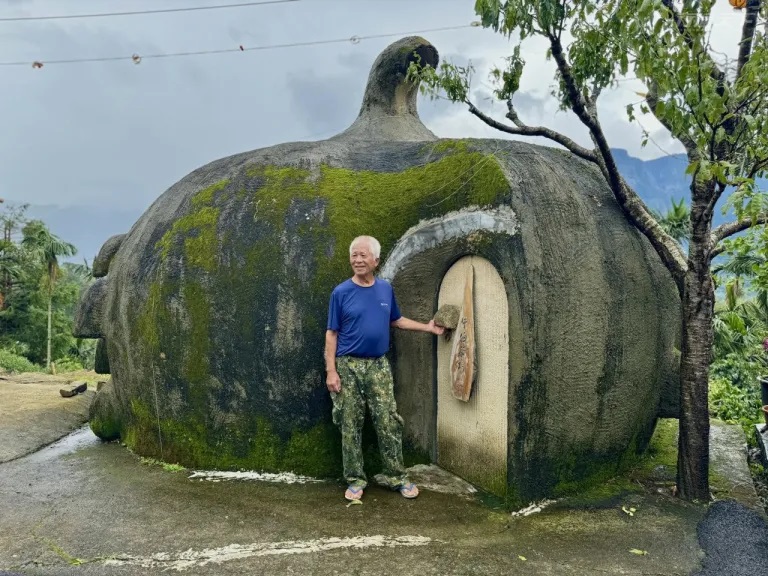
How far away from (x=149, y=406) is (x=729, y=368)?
946 centimetres

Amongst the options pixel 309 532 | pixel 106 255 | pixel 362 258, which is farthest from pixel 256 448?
pixel 106 255

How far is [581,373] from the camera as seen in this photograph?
4328 mm

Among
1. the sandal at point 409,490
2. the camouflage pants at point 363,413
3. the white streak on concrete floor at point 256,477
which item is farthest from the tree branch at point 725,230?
the white streak on concrete floor at point 256,477

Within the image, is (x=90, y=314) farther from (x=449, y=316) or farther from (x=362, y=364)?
(x=449, y=316)

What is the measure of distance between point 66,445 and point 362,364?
3730 millimetres

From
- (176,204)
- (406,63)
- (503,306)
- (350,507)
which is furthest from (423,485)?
(406,63)

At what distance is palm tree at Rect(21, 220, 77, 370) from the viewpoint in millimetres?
23531

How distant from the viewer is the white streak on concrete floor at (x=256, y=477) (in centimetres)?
476

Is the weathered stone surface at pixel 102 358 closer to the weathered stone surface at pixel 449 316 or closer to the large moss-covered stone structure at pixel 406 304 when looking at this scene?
the large moss-covered stone structure at pixel 406 304

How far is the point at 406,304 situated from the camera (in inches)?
189

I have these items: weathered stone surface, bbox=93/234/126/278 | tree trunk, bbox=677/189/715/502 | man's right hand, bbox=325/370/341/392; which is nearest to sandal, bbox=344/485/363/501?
man's right hand, bbox=325/370/341/392

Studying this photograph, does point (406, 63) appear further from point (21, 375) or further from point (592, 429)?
point (21, 375)

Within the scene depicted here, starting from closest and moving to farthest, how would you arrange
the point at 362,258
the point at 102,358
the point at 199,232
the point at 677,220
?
the point at 362,258, the point at 199,232, the point at 102,358, the point at 677,220

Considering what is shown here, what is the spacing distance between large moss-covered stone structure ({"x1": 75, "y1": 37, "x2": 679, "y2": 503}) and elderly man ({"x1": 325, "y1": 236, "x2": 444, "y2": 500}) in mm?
365
